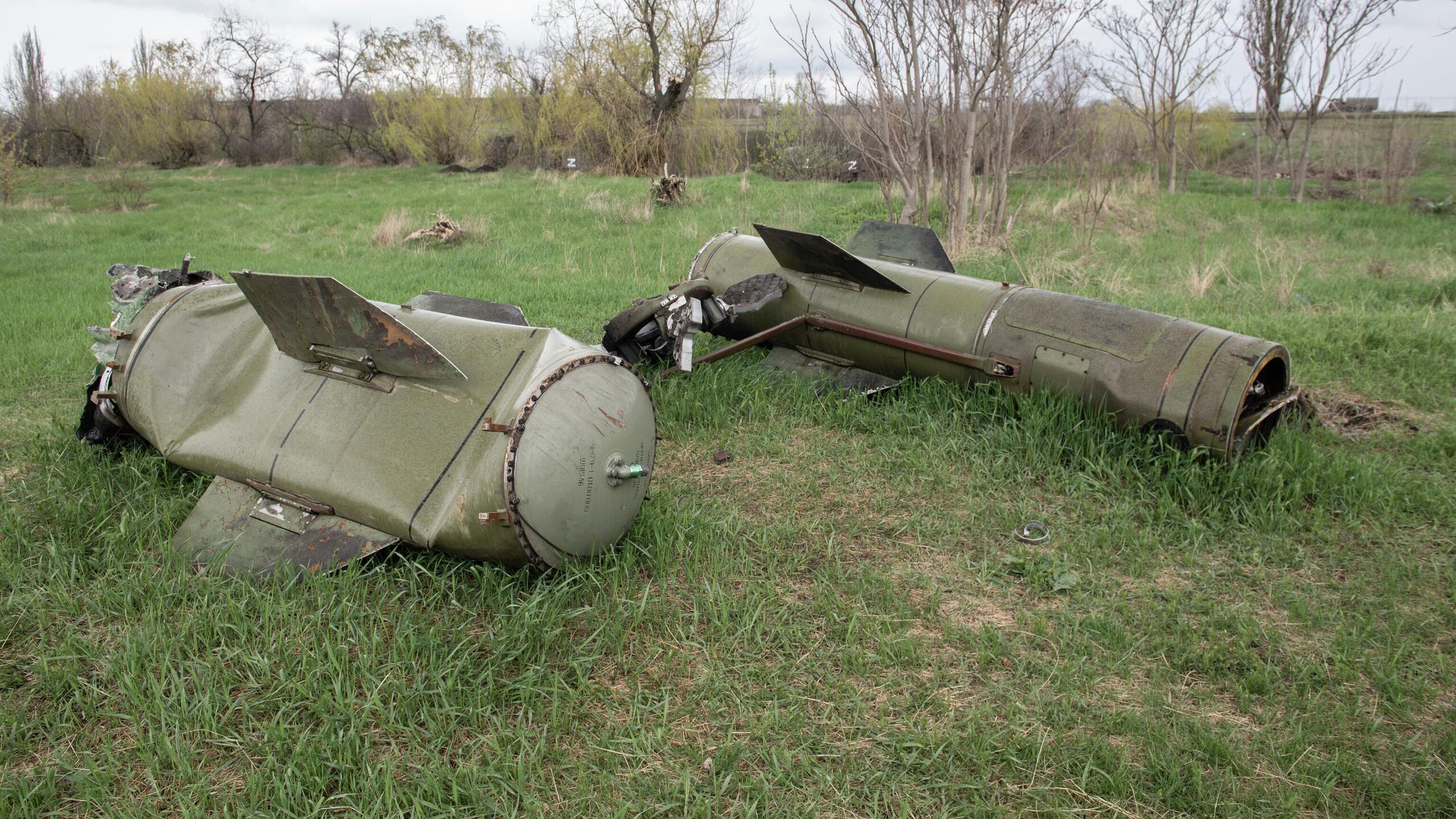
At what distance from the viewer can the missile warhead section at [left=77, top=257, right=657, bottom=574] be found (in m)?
3.03

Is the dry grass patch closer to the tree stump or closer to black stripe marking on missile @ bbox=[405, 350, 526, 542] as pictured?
black stripe marking on missile @ bbox=[405, 350, 526, 542]

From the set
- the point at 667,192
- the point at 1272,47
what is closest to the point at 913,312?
the point at 667,192

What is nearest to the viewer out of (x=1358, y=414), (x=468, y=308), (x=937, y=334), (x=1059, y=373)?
(x=468, y=308)

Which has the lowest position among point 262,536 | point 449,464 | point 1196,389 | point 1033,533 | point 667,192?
point 1033,533

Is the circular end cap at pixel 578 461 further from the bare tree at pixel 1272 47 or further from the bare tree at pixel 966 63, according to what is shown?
the bare tree at pixel 1272 47

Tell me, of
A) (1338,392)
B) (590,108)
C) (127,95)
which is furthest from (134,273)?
(127,95)

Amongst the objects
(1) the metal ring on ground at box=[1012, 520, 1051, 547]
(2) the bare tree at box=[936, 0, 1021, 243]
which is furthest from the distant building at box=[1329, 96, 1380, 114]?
(1) the metal ring on ground at box=[1012, 520, 1051, 547]

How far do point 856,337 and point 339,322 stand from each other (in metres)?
3.04

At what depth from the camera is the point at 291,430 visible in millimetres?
3414

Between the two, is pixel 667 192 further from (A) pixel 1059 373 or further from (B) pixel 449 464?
(B) pixel 449 464

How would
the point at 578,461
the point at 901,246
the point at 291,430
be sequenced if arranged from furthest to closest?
1. the point at 901,246
2. the point at 291,430
3. the point at 578,461

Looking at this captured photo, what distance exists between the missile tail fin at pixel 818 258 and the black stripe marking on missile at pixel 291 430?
285cm

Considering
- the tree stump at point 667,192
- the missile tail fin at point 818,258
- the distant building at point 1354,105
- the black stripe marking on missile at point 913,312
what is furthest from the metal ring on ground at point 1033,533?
the distant building at point 1354,105

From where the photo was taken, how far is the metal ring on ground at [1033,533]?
3859mm
